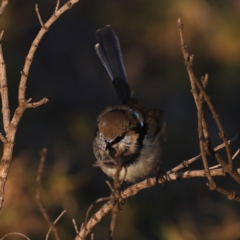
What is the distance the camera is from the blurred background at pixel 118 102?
193 inches

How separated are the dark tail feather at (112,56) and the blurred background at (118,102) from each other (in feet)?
3.53

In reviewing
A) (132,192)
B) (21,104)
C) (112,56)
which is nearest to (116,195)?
(21,104)

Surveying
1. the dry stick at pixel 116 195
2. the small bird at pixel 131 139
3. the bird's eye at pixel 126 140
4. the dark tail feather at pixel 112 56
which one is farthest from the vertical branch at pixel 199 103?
the dark tail feather at pixel 112 56

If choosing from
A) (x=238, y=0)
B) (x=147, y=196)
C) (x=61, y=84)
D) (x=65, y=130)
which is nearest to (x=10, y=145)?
(x=147, y=196)

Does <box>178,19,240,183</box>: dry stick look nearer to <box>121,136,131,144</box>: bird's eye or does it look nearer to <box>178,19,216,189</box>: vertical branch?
<box>178,19,216,189</box>: vertical branch

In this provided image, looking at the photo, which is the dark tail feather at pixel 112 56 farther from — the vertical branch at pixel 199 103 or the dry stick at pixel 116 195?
the dry stick at pixel 116 195

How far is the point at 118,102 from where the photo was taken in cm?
671

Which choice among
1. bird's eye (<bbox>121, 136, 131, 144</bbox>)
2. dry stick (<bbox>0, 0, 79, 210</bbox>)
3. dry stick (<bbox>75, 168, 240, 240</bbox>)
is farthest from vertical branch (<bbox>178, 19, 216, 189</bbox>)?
bird's eye (<bbox>121, 136, 131, 144</bbox>)

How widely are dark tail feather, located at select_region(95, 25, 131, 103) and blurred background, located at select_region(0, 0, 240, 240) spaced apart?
3.53 feet

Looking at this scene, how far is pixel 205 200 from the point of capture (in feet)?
18.3

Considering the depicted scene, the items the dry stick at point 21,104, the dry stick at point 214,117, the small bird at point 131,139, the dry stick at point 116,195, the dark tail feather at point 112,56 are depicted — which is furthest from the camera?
the dark tail feather at point 112,56

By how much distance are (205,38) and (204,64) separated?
1.32 feet

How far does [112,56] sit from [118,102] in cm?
243

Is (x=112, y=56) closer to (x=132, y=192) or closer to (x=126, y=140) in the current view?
(x=126, y=140)
